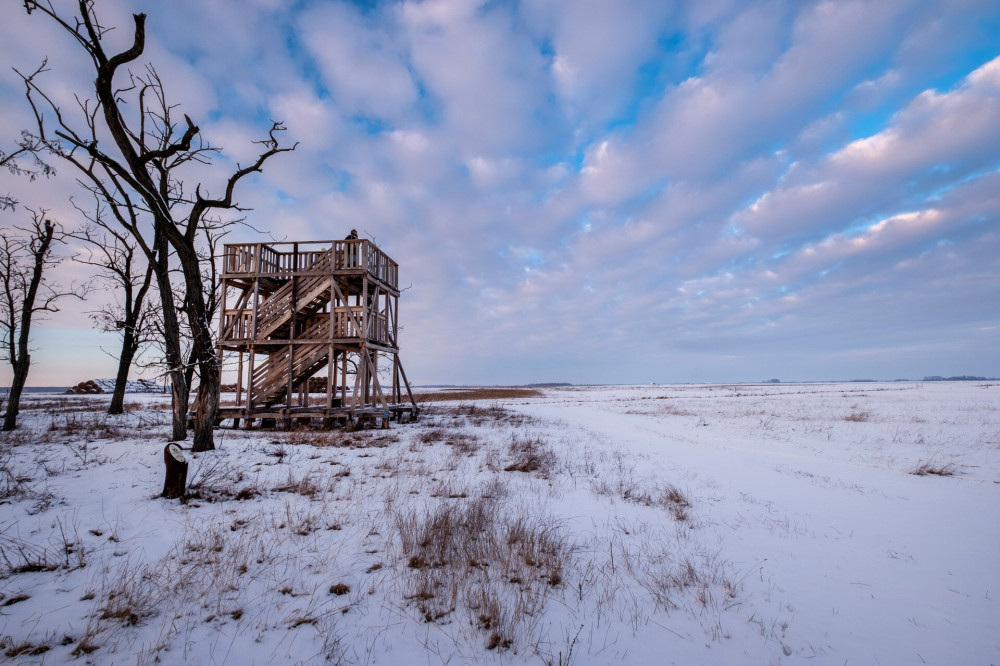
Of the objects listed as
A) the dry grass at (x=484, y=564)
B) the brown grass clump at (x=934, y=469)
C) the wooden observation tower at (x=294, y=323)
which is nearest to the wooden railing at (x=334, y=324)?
the wooden observation tower at (x=294, y=323)

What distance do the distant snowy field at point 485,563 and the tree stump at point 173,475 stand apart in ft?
0.72

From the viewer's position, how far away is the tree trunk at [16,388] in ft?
45.7

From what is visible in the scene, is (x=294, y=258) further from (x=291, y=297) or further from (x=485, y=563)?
(x=485, y=563)

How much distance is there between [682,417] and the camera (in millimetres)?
23828

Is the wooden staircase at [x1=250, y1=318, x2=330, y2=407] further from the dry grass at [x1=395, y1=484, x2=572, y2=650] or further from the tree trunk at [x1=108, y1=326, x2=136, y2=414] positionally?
the dry grass at [x1=395, y1=484, x2=572, y2=650]

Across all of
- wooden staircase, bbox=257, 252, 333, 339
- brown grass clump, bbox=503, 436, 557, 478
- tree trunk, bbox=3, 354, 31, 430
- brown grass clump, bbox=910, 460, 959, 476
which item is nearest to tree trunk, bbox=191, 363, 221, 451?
brown grass clump, bbox=503, 436, 557, 478

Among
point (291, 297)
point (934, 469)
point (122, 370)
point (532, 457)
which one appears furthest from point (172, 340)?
point (934, 469)

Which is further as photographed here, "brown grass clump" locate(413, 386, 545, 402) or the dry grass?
"brown grass clump" locate(413, 386, 545, 402)

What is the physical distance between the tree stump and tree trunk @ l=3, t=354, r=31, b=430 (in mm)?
12617

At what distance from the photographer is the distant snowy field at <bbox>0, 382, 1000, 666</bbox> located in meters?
3.47

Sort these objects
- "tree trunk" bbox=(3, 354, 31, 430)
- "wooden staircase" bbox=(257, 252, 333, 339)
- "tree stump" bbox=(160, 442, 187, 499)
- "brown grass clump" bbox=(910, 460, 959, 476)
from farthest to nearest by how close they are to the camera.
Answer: "wooden staircase" bbox=(257, 252, 333, 339), "tree trunk" bbox=(3, 354, 31, 430), "brown grass clump" bbox=(910, 460, 959, 476), "tree stump" bbox=(160, 442, 187, 499)

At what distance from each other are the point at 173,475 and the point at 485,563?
203 inches

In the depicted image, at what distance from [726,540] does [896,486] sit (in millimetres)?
5471

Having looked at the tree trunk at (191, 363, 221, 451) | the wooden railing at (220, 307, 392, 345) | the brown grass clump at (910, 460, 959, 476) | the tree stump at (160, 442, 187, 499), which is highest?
the wooden railing at (220, 307, 392, 345)
